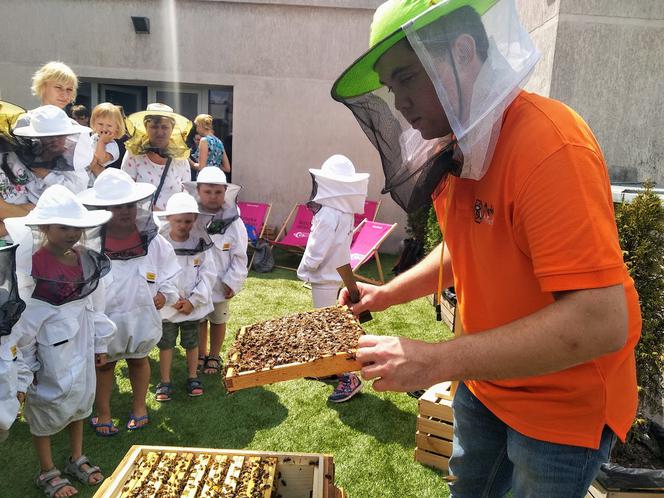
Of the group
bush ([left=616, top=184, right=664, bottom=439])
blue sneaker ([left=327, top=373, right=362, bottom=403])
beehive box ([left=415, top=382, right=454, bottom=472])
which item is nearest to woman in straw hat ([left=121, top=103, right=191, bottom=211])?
blue sneaker ([left=327, top=373, right=362, bottom=403])

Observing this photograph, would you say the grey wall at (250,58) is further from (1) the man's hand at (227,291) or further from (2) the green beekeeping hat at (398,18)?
(2) the green beekeeping hat at (398,18)

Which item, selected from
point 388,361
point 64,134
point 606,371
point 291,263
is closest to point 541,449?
point 606,371

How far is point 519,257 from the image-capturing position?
1.31 metres

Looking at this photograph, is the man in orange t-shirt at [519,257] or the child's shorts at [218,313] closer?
the man in orange t-shirt at [519,257]

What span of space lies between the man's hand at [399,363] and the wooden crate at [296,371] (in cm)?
41

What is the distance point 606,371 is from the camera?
133cm

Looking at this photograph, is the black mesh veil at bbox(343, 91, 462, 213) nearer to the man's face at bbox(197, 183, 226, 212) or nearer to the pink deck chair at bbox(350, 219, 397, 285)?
the man's face at bbox(197, 183, 226, 212)

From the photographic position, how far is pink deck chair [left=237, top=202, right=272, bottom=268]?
8.48 m

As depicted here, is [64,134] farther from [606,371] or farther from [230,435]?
[606,371]

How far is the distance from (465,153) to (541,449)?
0.84m

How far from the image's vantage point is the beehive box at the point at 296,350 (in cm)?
183

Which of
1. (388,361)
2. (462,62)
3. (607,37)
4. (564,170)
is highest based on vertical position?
(607,37)

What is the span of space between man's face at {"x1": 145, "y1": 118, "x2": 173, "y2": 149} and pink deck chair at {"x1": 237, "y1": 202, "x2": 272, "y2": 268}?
11.9 ft

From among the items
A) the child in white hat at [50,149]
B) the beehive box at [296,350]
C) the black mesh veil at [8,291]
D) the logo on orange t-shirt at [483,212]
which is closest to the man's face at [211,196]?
the child in white hat at [50,149]
